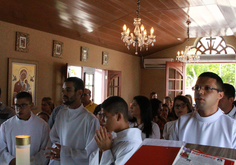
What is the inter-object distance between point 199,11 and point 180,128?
5316 millimetres

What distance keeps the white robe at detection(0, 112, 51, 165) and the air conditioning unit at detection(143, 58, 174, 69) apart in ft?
28.3

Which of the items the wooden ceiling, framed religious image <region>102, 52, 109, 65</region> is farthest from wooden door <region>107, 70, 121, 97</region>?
the wooden ceiling

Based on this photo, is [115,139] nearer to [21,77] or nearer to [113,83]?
[21,77]

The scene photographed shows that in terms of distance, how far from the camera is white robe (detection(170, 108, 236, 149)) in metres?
1.66

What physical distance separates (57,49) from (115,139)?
4746mm

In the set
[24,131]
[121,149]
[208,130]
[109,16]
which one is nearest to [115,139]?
[121,149]

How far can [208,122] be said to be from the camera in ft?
5.68

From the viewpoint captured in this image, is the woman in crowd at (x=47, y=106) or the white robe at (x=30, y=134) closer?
the white robe at (x=30, y=134)

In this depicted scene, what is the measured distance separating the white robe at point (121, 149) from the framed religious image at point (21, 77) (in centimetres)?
362

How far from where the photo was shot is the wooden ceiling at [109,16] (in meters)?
4.60

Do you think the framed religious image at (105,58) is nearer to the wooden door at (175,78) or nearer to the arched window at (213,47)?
the wooden door at (175,78)

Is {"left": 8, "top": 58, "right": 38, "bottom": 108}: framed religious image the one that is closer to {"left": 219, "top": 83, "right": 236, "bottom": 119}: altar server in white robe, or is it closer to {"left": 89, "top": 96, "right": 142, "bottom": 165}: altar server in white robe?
{"left": 89, "top": 96, "right": 142, "bottom": 165}: altar server in white robe

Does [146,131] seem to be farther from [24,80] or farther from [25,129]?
[24,80]

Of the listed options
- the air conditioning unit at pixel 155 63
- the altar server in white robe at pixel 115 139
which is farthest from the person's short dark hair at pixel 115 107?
the air conditioning unit at pixel 155 63
